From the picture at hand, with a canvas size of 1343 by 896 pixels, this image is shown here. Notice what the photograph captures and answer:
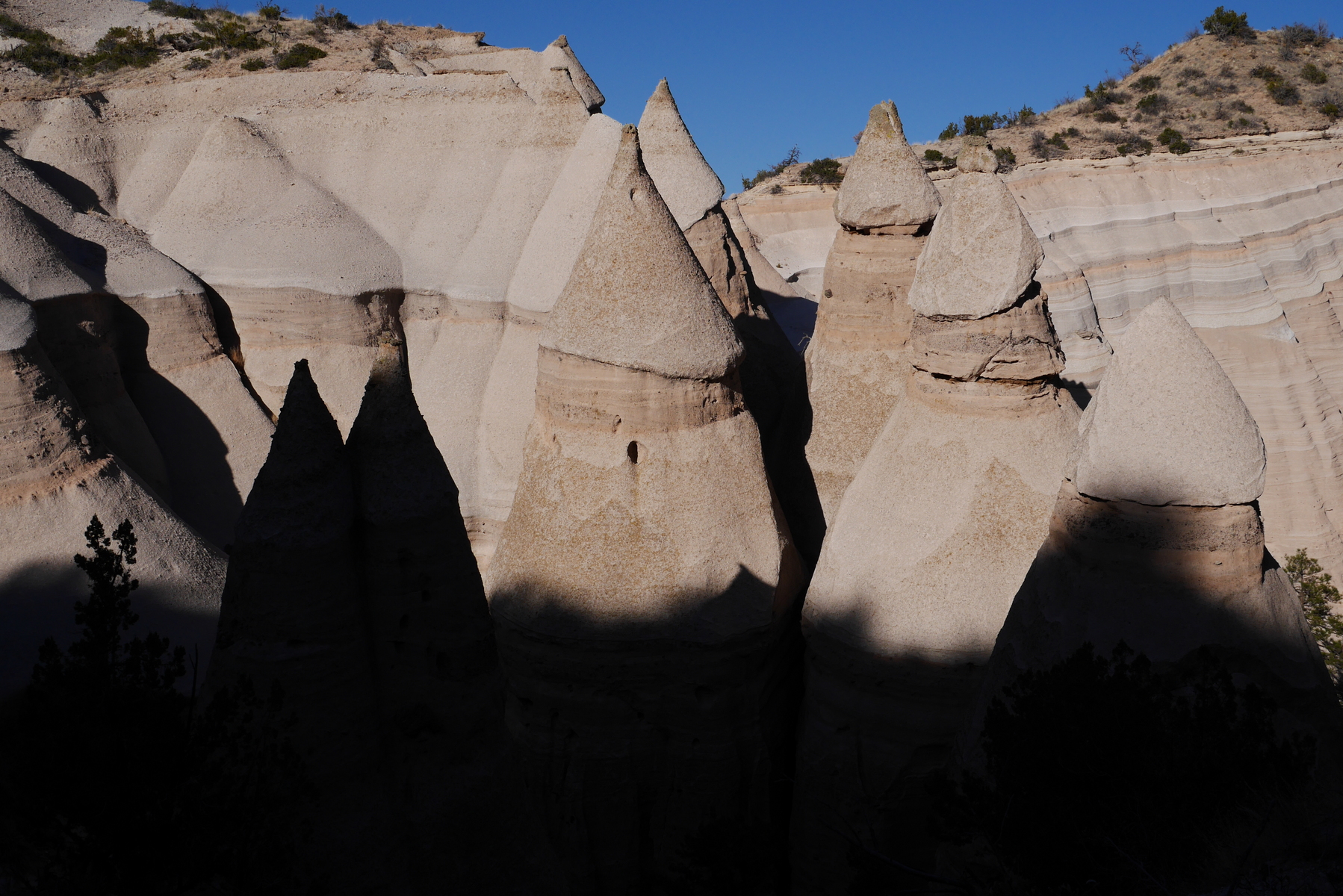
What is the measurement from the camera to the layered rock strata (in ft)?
17.9

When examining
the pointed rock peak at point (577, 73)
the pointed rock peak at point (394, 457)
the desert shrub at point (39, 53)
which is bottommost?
the pointed rock peak at point (394, 457)

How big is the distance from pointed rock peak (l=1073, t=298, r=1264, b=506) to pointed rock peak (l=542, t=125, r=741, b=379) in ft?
9.85

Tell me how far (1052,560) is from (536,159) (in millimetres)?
9845

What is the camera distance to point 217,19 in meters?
20.0

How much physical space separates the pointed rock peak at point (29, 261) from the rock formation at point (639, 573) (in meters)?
Result: 6.08

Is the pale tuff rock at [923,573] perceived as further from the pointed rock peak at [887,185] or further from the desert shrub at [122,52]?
the desert shrub at [122,52]

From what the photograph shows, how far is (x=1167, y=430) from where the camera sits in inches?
219

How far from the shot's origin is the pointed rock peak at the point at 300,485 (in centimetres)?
544

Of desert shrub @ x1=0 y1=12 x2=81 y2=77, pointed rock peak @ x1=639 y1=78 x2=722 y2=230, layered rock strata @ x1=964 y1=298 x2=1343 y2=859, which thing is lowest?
layered rock strata @ x1=964 y1=298 x2=1343 y2=859

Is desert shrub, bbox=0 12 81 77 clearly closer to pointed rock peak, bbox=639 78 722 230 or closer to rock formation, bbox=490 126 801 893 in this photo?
→ pointed rock peak, bbox=639 78 722 230

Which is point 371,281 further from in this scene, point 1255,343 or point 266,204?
point 1255,343

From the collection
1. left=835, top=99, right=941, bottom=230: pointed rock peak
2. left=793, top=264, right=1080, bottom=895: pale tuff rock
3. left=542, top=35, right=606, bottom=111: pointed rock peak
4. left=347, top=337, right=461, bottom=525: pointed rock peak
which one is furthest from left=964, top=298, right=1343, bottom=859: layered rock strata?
left=542, top=35, right=606, bottom=111: pointed rock peak

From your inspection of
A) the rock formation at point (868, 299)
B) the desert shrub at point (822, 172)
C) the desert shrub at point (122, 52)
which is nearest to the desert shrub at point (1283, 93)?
the desert shrub at point (822, 172)

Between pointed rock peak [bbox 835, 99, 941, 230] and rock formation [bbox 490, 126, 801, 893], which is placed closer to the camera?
rock formation [bbox 490, 126, 801, 893]
